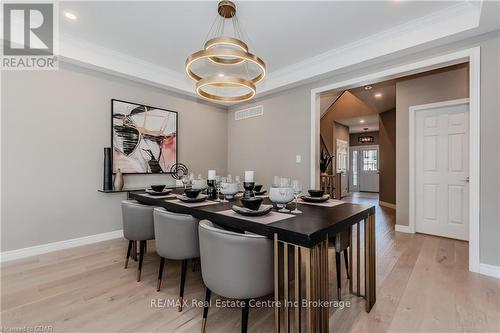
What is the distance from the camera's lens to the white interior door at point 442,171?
3.55 metres

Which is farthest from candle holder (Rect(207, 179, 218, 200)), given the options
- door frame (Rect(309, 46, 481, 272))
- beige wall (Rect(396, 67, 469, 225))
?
beige wall (Rect(396, 67, 469, 225))

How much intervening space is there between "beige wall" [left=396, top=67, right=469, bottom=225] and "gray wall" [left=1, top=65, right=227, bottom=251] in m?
4.43

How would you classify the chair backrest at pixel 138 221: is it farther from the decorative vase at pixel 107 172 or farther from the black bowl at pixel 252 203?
the decorative vase at pixel 107 172

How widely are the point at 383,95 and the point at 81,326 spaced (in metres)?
6.39

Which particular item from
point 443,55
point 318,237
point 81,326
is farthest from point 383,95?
point 81,326

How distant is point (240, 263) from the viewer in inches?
53.1

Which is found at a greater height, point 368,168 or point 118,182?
point 368,168

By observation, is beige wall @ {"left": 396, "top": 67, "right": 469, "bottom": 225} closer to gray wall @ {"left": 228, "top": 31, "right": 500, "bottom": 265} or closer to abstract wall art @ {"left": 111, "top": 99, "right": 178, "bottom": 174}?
gray wall @ {"left": 228, "top": 31, "right": 500, "bottom": 265}

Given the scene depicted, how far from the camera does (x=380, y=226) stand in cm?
441

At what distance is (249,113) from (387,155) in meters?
4.31

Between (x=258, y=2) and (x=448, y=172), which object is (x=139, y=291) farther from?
(x=448, y=172)

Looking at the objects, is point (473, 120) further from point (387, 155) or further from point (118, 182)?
point (118, 182)

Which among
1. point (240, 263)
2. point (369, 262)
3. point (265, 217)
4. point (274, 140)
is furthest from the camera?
point (274, 140)

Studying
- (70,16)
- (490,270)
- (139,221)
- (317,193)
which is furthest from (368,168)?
(70,16)
